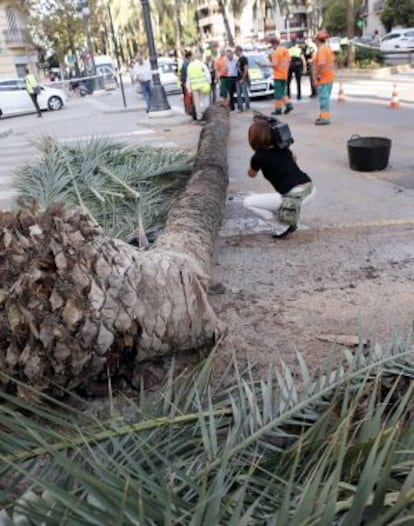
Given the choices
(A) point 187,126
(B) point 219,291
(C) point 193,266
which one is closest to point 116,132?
(A) point 187,126

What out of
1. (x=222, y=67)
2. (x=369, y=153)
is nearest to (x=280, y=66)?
(x=222, y=67)

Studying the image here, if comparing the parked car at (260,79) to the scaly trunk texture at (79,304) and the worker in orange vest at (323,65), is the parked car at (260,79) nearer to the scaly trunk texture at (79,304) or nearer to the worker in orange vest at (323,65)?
the worker in orange vest at (323,65)

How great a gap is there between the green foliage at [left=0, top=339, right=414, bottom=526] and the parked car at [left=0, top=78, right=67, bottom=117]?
24.1 metres

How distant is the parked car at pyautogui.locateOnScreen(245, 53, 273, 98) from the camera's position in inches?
706

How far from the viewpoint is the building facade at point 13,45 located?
50.3m

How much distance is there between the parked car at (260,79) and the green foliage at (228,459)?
16.8 m

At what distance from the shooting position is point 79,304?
95.0 inches

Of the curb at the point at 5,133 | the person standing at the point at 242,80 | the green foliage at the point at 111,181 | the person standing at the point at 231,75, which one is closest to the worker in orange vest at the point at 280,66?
the person standing at the point at 242,80

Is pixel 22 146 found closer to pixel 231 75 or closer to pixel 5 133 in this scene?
pixel 5 133

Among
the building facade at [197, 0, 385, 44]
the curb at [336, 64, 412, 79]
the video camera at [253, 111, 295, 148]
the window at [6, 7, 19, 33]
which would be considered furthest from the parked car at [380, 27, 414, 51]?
the video camera at [253, 111, 295, 148]

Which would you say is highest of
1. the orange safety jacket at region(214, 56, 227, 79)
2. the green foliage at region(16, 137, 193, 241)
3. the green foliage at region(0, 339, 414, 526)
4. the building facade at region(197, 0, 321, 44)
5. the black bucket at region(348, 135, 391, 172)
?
the green foliage at region(0, 339, 414, 526)

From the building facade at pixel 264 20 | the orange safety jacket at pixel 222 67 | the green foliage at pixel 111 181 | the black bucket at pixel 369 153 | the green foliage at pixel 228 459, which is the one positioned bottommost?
the building facade at pixel 264 20

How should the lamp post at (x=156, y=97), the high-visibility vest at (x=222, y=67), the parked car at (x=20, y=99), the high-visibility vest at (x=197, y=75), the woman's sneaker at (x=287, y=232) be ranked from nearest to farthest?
the woman's sneaker at (x=287, y=232) → the high-visibility vest at (x=197, y=75) → the high-visibility vest at (x=222, y=67) → the lamp post at (x=156, y=97) → the parked car at (x=20, y=99)

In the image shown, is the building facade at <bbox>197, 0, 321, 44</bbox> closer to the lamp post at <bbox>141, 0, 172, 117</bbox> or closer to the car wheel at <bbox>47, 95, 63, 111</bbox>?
the car wheel at <bbox>47, 95, 63, 111</bbox>
